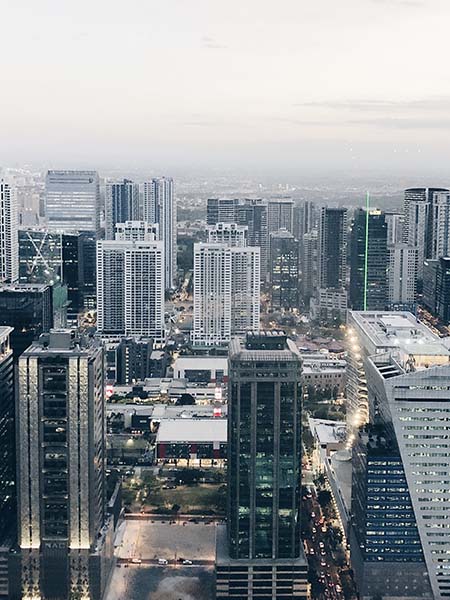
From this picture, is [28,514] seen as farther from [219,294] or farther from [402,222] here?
[402,222]

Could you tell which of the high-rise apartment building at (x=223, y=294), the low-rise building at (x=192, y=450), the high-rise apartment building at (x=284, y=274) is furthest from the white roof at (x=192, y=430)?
the high-rise apartment building at (x=284, y=274)

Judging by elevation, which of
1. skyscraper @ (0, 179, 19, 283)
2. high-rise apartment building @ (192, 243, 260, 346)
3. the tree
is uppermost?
skyscraper @ (0, 179, 19, 283)

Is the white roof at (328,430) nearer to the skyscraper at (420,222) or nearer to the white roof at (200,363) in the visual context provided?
the white roof at (200,363)

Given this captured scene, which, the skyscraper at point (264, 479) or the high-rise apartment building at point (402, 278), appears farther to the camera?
the high-rise apartment building at point (402, 278)

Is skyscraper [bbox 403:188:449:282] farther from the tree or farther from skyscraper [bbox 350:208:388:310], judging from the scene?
the tree

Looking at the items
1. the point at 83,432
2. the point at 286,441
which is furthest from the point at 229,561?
the point at 83,432

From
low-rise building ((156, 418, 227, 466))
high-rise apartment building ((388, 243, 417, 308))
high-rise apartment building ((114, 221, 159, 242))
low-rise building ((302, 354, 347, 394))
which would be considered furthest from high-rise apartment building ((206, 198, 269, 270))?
low-rise building ((156, 418, 227, 466))
